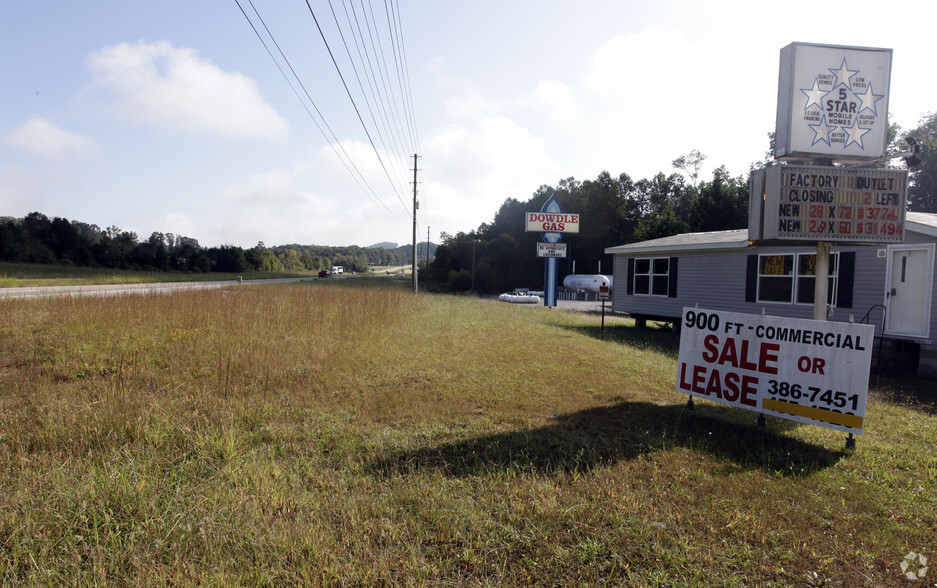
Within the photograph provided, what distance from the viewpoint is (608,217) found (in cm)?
4675

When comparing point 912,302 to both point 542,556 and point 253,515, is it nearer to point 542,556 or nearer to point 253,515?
point 542,556

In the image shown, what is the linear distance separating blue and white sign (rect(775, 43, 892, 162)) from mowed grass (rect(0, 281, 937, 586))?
155 inches

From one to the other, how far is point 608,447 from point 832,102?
6.26m

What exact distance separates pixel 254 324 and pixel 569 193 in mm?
46691

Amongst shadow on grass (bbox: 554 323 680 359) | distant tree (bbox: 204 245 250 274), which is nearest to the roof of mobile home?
shadow on grass (bbox: 554 323 680 359)

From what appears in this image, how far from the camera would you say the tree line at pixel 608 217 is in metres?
36.2

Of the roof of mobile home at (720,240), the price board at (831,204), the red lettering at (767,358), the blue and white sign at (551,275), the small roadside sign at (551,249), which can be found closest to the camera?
the red lettering at (767,358)

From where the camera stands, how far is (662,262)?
16.8 metres

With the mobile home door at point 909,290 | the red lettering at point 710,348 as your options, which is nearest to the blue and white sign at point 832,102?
the red lettering at point 710,348

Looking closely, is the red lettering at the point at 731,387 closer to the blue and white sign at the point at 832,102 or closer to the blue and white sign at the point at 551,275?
the blue and white sign at the point at 832,102

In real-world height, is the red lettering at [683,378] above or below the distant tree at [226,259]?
below

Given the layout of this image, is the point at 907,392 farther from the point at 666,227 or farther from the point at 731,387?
the point at 666,227

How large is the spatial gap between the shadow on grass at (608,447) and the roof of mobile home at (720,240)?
766 cm

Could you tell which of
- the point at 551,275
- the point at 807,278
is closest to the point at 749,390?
the point at 807,278
